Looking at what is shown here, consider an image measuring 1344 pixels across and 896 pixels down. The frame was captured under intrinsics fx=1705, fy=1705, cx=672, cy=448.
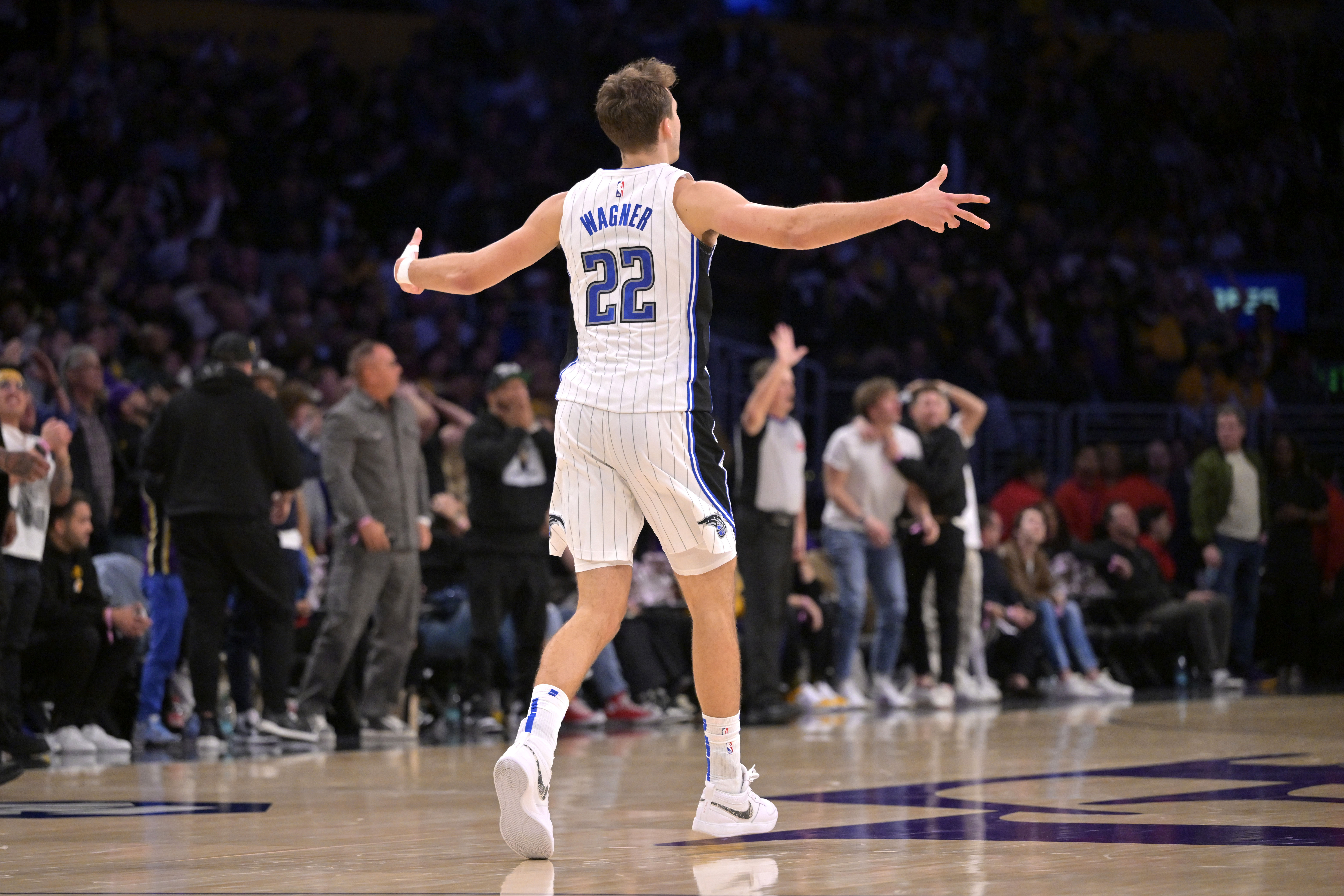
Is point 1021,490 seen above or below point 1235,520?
above

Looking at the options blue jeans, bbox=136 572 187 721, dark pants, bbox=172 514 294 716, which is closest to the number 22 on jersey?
dark pants, bbox=172 514 294 716

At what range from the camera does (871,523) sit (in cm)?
1042

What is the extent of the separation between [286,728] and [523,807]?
4538 mm

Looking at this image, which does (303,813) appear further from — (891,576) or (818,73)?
(818,73)

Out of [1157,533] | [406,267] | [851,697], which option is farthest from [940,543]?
[406,267]

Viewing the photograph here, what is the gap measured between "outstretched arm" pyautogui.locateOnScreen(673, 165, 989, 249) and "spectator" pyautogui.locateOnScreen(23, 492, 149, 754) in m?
4.64

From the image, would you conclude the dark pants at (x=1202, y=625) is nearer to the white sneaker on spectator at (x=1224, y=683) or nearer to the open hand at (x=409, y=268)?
the white sneaker on spectator at (x=1224, y=683)

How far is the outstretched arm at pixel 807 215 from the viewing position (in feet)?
13.1

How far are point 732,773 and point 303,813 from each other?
1.49 meters

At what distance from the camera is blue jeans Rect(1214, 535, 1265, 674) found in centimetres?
1280

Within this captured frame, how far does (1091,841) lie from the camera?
4.21 metres

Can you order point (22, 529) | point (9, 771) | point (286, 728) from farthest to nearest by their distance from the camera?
point (286, 728), point (22, 529), point (9, 771)

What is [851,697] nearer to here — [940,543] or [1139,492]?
[940,543]

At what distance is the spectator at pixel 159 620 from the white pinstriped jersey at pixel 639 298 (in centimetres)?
451
